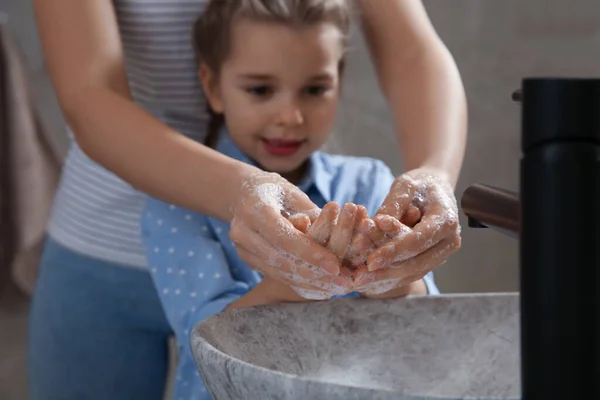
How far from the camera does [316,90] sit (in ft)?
3.86

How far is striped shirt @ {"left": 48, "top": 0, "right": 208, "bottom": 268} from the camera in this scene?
119cm

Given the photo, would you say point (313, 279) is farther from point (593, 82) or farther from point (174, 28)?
point (174, 28)

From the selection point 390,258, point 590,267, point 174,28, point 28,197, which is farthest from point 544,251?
Answer: point 28,197

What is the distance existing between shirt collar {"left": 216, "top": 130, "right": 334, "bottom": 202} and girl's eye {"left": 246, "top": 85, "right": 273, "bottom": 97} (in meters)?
0.08

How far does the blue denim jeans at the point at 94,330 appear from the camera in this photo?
47.6 inches

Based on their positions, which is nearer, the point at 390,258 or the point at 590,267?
the point at 590,267

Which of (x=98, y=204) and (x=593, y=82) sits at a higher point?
(x=593, y=82)

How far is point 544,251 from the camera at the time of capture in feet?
1.28

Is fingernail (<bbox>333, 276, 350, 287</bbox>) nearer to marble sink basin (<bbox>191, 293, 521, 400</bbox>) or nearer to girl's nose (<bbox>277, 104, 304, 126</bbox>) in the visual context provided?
marble sink basin (<bbox>191, 293, 521, 400</bbox>)

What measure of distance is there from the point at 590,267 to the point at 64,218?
1.00m

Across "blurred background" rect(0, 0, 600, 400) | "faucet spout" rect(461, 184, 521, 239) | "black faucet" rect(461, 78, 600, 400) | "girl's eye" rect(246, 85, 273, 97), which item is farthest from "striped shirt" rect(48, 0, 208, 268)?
"blurred background" rect(0, 0, 600, 400)

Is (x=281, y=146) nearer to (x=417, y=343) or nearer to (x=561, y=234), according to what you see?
(x=417, y=343)

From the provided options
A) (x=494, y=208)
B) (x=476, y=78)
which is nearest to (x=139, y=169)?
(x=494, y=208)

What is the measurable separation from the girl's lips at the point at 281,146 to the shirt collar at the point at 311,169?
0.04m
